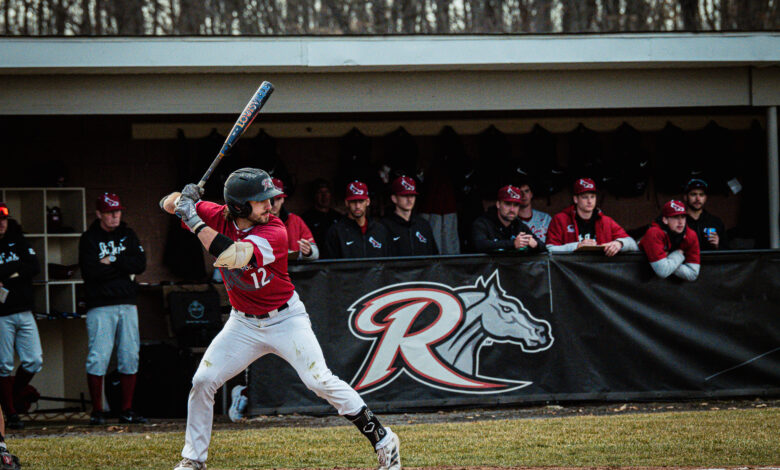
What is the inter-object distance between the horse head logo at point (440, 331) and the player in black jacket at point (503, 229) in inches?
12.0

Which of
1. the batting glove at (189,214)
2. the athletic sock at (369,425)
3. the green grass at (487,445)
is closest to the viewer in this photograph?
the batting glove at (189,214)

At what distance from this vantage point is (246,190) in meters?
5.60

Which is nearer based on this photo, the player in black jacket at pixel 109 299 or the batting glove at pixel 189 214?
the batting glove at pixel 189 214

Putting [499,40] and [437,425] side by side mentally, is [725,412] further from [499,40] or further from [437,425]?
[499,40]

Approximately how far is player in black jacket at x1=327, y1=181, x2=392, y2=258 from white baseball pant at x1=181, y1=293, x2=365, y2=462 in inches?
118

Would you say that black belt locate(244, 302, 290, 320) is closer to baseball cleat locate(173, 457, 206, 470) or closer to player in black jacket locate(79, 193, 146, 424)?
baseball cleat locate(173, 457, 206, 470)

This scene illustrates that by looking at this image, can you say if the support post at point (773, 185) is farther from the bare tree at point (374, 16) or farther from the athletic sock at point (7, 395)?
the athletic sock at point (7, 395)

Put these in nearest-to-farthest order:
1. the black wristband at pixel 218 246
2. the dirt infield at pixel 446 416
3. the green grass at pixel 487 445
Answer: the black wristband at pixel 218 246
the green grass at pixel 487 445
the dirt infield at pixel 446 416

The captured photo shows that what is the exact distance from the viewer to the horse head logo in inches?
325

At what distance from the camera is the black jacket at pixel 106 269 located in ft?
27.8

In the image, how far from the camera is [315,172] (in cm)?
1116

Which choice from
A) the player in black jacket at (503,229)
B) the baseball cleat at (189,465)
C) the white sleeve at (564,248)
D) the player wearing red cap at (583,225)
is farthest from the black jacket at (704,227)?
the baseball cleat at (189,465)

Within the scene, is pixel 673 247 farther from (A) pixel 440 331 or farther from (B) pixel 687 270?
(A) pixel 440 331

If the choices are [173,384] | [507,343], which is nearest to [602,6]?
[507,343]
